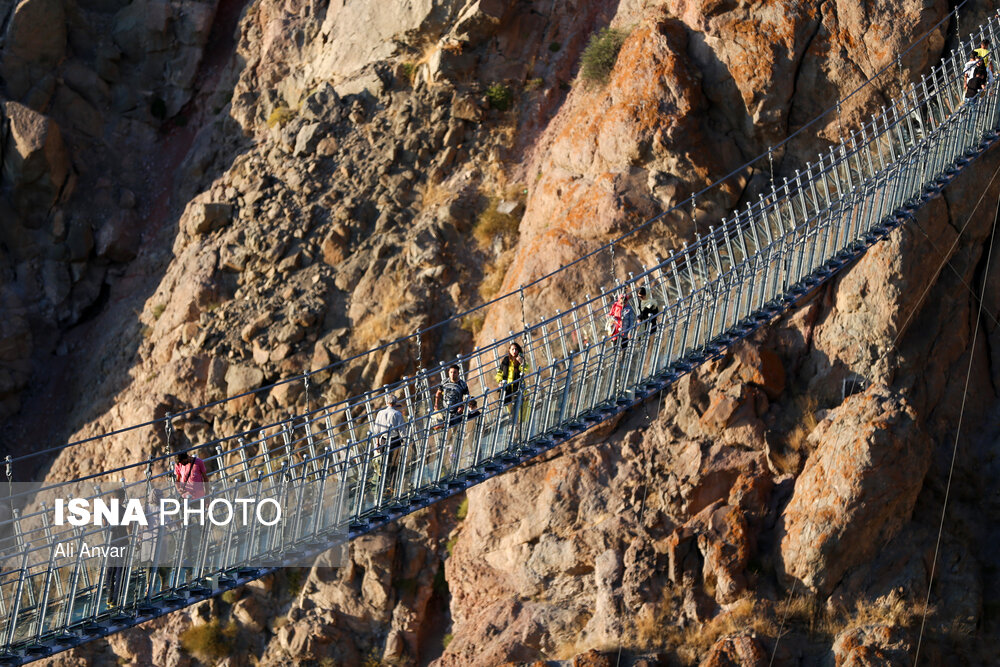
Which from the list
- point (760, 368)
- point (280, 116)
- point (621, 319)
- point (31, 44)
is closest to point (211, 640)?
point (621, 319)

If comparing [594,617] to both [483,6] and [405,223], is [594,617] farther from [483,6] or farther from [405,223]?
[483,6]

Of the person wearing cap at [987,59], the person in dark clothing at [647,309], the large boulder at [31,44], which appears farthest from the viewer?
the large boulder at [31,44]

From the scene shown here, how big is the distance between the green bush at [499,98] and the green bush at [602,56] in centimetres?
139

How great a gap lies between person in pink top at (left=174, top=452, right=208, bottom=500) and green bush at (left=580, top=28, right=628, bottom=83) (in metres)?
9.16

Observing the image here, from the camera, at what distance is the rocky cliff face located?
16.1m

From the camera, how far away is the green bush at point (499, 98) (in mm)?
21062

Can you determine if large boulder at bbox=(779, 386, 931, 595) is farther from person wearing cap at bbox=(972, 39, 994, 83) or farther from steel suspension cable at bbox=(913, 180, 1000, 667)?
person wearing cap at bbox=(972, 39, 994, 83)

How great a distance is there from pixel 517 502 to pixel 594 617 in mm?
1972

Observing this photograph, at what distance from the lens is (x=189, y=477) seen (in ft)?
45.7

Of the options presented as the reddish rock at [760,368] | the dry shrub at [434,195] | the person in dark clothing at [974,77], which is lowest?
the reddish rock at [760,368]

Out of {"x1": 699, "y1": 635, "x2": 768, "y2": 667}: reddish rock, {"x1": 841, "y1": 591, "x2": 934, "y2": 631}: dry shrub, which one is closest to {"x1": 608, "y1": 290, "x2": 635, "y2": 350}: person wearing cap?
{"x1": 699, "y1": 635, "x2": 768, "y2": 667}: reddish rock

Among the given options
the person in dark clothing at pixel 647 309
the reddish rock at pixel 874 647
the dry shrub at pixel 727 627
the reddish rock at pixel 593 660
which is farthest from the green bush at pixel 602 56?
the reddish rock at pixel 874 647

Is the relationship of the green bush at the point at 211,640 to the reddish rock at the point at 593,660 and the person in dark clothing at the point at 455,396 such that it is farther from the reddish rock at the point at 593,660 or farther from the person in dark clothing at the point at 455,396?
the person in dark clothing at the point at 455,396

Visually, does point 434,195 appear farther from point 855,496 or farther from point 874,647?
point 874,647
